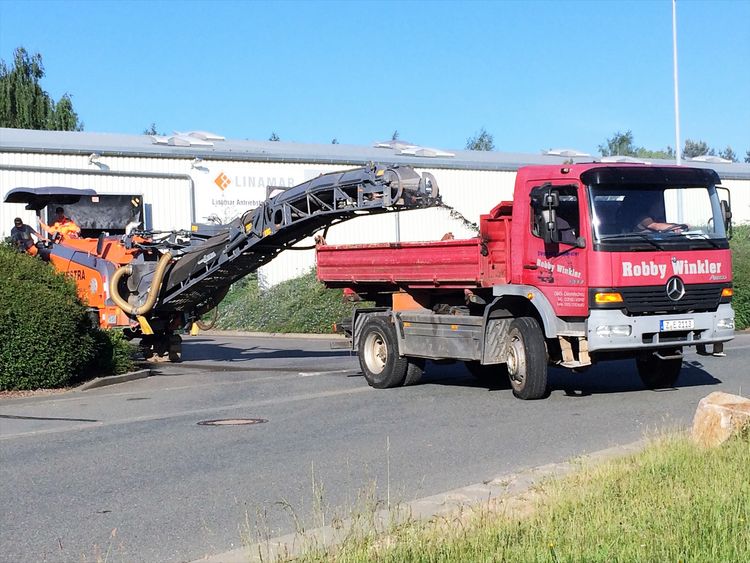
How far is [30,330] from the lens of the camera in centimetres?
1664

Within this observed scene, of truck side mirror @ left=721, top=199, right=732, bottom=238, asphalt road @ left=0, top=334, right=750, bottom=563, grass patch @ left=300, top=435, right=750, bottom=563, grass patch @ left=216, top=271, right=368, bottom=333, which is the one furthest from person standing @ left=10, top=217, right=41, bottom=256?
grass patch @ left=300, top=435, right=750, bottom=563

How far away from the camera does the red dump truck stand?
1342cm

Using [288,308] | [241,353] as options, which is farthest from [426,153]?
[241,353]

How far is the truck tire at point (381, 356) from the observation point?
1630 centimetres

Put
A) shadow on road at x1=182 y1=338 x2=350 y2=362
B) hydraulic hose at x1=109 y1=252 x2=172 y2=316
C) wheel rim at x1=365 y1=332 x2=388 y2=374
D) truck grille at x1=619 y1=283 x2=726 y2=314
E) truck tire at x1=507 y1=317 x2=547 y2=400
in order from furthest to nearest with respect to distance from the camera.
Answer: shadow on road at x1=182 y1=338 x2=350 y2=362 < hydraulic hose at x1=109 y1=252 x2=172 y2=316 < wheel rim at x1=365 y1=332 x2=388 y2=374 < truck tire at x1=507 y1=317 x2=547 y2=400 < truck grille at x1=619 y1=283 x2=726 y2=314

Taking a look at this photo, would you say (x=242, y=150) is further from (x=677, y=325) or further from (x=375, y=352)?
(x=677, y=325)

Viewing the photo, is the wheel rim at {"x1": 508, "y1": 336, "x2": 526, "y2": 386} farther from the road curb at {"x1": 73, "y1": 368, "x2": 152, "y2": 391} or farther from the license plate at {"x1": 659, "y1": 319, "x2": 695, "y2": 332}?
the road curb at {"x1": 73, "y1": 368, "x2": 152, "y2": 391}

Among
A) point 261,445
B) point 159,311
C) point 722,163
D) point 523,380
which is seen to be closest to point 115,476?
point 261,445

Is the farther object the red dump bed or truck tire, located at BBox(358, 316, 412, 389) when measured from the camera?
truck tire, located at BBox(358, 316, 412, 389)

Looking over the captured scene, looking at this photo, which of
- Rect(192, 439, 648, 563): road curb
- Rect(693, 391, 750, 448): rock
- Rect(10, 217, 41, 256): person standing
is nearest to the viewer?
Rect(192, 439, 648, 563): road curb

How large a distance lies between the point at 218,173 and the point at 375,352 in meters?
24.1

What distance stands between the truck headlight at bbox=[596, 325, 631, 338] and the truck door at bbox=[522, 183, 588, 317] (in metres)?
0.30

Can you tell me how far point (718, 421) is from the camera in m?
8.92

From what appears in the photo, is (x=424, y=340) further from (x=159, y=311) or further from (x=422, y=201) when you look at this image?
(x=159, y=311)
